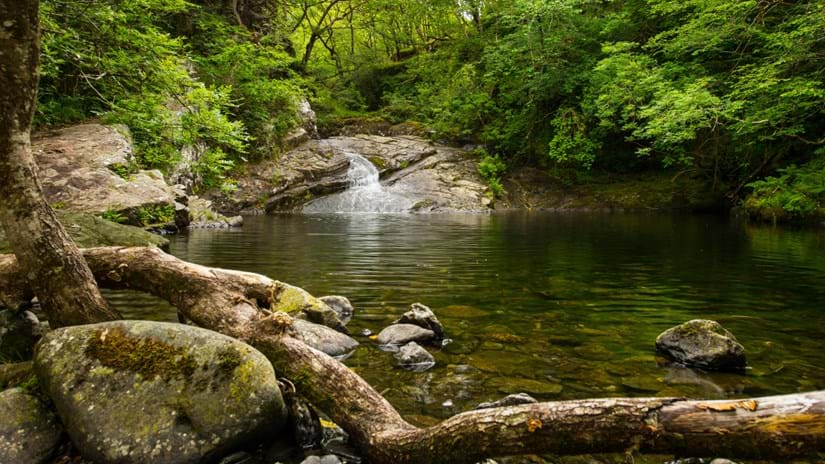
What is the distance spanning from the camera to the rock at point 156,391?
3062 mm

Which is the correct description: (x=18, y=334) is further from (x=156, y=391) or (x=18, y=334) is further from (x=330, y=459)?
(x=330, y=459)

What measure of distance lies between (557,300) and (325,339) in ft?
13.2

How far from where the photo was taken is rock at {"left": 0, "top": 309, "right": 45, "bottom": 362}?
4.70m

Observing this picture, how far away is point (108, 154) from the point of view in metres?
14.7

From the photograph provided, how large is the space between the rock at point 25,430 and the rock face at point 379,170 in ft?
79.8

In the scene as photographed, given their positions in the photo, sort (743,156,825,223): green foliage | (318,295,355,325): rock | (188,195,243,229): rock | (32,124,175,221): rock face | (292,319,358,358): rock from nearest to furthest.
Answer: (292,319,358,358): rock, (318,295,355,325): rock, (32,124,175,221): rock face, (743,156,825,223): green foliage, (188,195,243,229): rock

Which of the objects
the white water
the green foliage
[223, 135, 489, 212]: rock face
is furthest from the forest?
the white water

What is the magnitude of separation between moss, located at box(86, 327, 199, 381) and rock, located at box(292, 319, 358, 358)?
186cm

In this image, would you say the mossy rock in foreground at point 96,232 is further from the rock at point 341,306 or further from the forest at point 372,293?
the rock at point 341,306

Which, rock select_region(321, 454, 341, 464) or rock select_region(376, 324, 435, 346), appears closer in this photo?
rock select_region(321, 454, 341, 464)

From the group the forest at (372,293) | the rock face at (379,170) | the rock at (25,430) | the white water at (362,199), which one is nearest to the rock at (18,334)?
the forest at (372,293)

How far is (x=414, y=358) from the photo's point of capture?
16.6 feet

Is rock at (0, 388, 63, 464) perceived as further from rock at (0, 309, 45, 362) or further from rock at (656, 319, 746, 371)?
A: rock at (656, 319, 746, 371)

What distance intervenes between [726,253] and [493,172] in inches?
843
